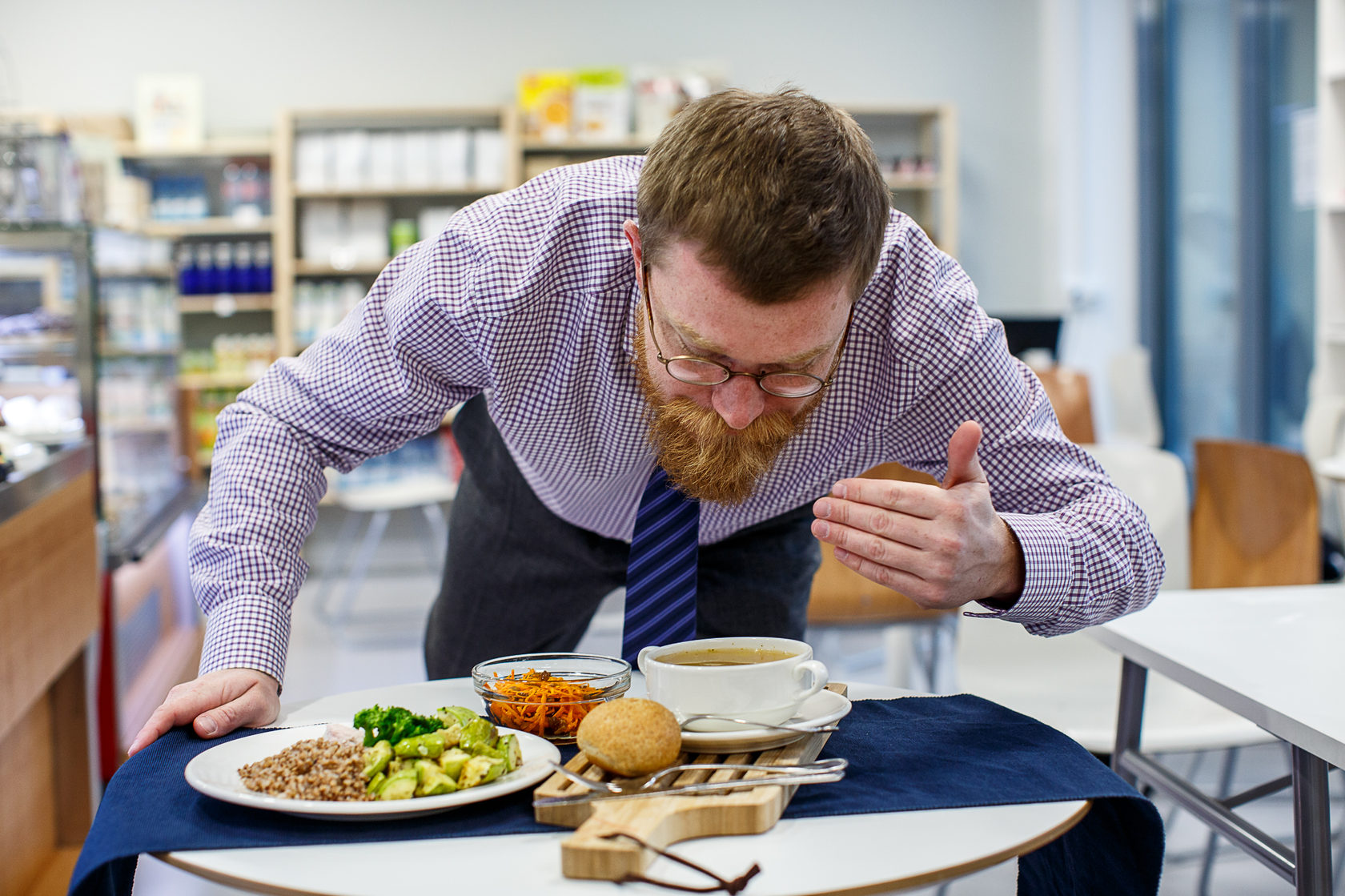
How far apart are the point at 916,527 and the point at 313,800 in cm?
54

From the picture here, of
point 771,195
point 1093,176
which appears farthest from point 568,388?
point 1093,176

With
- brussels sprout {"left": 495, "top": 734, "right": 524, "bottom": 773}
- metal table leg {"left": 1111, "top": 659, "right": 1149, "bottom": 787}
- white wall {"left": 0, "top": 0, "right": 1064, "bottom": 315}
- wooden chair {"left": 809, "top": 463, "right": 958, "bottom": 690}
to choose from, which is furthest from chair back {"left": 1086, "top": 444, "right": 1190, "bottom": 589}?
white wall {"left": 0, "top": 0, "right": 1064, "bottom": 315}

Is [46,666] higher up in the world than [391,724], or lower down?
lower down

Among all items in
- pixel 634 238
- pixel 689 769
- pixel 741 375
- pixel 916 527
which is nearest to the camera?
pixel 689 769

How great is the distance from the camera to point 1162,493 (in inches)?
85.4

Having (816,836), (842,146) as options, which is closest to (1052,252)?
(842,146)

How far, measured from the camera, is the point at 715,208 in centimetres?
106

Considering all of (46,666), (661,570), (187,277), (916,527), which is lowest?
(46,666)

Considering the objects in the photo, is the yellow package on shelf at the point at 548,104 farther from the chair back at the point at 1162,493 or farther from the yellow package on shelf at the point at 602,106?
the chair back at the point at 1162,493

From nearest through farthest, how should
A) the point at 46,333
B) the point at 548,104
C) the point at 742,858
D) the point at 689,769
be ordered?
the point at 742,858
the point at 689,769
the point at 46,333
the point at 548,104

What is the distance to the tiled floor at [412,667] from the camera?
221cm

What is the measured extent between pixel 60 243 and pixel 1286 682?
264 cm

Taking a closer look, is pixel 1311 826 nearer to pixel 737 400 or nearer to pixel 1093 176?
pixel 737 400

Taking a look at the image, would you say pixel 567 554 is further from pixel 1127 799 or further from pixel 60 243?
pixel 60 243
